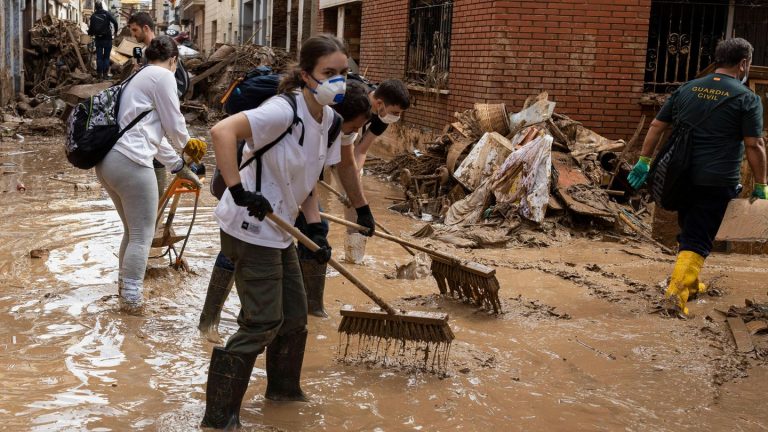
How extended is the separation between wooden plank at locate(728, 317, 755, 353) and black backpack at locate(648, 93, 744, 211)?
90 cm

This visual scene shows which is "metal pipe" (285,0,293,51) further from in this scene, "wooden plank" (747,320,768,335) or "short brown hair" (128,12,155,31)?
"wooden plank" (747,320,768,335)

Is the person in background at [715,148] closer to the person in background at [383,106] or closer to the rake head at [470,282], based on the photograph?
the rake head at [470,282]

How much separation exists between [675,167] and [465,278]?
1.63 metres

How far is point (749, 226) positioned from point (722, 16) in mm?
4558

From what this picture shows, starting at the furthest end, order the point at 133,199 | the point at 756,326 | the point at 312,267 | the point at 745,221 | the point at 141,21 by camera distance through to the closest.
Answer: the point at 745,221, the point at 141,21, the point at 312,267, the point at 756,326, the point at 133,199

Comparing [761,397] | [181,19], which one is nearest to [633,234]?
[761,397]

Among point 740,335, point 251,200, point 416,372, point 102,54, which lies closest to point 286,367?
point 416,372

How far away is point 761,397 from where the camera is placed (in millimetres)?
4246

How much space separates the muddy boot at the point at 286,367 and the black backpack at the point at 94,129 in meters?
1.80

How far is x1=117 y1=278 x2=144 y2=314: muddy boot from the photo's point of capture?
5125 mm

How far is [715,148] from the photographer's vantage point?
18.3 feet

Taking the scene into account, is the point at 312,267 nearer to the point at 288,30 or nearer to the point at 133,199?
the point at 133,199

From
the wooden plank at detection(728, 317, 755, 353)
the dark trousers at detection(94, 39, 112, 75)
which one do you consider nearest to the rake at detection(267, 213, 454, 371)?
the wooden plank at detection(728, 317, 755, 353)

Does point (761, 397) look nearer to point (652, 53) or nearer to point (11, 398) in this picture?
point (11, 398)
